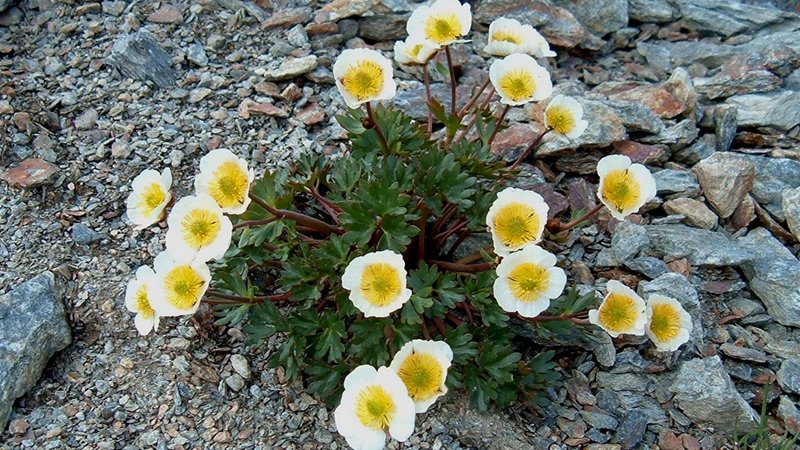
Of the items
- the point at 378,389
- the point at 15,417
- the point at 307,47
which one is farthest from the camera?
the point at 307,47

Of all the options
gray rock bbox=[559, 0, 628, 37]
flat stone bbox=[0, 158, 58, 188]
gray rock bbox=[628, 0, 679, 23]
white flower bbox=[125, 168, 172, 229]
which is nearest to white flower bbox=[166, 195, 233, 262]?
white flower bbox=[125, 168, 172, 229]

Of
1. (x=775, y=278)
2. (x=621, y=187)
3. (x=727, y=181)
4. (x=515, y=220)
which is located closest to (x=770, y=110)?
(x=727, y=181)

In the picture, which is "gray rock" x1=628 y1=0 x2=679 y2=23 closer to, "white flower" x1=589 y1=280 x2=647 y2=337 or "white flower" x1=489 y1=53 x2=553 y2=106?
"white flower" x1=489 y1=53 x2=553 y2=106

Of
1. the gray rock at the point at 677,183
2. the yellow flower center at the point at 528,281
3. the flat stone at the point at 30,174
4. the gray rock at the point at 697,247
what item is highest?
the yellow flower center at the point at 528,281

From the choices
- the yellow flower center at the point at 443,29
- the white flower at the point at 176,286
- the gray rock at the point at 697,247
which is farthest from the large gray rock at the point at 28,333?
the gray rock at the point at 697,247

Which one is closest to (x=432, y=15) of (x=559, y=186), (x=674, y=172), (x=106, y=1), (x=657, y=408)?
(x=559, y=186)

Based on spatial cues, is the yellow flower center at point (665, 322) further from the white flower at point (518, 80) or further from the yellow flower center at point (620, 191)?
the white flower at point (518, 80)

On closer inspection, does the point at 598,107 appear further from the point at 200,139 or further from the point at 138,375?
the point at 138,375
